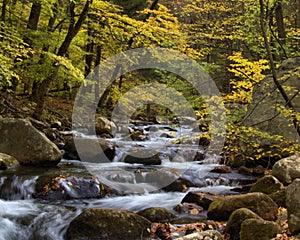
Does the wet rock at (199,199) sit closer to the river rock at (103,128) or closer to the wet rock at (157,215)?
the wet rock at (157,215)

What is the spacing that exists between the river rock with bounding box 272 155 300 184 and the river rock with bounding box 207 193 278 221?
6.37 ft

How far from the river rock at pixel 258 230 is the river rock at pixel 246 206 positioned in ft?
3.04

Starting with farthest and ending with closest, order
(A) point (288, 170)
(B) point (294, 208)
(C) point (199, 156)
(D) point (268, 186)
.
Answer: (C) point (199, 156) → (A) point (288, 170) → (D) point (268, 186) → (B) point (294, 208)

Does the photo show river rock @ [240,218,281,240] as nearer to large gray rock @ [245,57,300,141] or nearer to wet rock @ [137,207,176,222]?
wet rock @ [137,207,176,222]

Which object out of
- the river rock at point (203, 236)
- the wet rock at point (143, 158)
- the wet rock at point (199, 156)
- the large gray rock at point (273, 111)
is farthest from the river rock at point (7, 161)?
the large gray rock at point (273, 111)

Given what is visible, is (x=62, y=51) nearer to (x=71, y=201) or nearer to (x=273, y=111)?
(x=71, y=201)

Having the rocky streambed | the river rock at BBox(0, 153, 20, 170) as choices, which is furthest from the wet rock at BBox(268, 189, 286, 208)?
the river rock at BBox(0, 153, 20, 170)

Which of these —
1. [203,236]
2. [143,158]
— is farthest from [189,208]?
[143,158]

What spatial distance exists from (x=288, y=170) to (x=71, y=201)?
498 centimetres

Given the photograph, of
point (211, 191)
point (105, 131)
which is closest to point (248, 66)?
point (211, 191)

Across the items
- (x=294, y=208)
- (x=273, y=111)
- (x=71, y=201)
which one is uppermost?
(x=273, y=111)

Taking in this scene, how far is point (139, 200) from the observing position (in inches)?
280

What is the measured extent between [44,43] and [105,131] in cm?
531

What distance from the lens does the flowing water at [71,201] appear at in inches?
207
